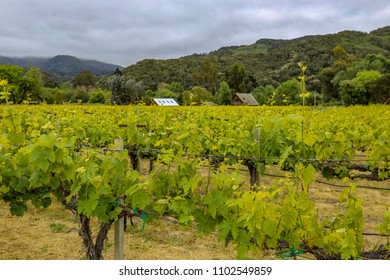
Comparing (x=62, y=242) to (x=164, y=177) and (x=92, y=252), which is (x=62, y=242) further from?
(x=164, y=177)

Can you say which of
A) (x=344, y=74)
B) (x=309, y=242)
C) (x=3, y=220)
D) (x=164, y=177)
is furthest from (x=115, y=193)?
(x=344, y=74)

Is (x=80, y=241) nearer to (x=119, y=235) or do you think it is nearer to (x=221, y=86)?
(x=119, y=235)

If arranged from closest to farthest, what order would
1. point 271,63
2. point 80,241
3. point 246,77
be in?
point 80,241
point 246,77
point 271,63

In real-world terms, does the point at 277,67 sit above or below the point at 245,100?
above

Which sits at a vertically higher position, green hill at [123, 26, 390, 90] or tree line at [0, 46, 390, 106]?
green hill at [123, 26, 390, 90]

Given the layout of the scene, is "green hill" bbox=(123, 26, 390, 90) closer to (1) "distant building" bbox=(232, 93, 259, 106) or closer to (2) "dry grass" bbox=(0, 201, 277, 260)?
(1) "distant building" bbox=(232, 93, 259, 106)

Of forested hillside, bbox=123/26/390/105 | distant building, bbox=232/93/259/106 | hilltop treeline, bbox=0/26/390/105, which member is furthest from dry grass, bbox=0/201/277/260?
distant building, bbox=232/93/259/106

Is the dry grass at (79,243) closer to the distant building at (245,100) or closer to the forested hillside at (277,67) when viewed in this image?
the forested hillside at (277,67)

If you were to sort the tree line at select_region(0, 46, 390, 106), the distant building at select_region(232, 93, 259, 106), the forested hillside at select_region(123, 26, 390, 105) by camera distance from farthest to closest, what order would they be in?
the distant building at select_region(232, 93, 259, 106) → the forested hillside at select_region(123, 26, 390, 105) → the tree line at select_region(0, 46, 390, 106)

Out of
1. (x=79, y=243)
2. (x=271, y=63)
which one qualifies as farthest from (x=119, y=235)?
(x=271, y=63)

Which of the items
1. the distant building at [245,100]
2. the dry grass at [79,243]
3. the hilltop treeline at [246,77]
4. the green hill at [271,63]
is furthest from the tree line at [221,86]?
the dry grass at [79,243]

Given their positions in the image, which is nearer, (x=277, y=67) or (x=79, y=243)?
(x=79, y=243)

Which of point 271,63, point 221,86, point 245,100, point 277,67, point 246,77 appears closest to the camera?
point 245,100
